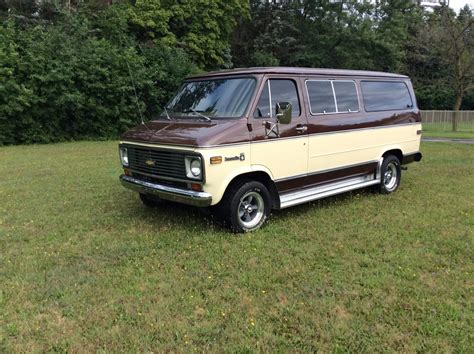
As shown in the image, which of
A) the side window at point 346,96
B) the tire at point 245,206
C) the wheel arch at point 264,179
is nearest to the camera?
the tire at point 245,206

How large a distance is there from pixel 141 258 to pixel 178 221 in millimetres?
1349

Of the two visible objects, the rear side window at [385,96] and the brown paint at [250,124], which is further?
the rear side window at [385,96]

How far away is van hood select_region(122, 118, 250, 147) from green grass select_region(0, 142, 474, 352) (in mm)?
1225

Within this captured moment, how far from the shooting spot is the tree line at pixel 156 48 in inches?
672

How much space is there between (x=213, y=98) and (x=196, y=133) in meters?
1.00

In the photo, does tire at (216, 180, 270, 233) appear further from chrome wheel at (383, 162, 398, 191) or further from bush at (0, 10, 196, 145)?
bush at (0, 10, 196, 145)

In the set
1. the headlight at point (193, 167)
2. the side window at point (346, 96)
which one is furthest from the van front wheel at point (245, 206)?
the side window at point (346, 96)

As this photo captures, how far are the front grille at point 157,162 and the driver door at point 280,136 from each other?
0.96 meters

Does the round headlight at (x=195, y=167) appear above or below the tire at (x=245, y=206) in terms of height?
above

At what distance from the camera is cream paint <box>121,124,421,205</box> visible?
212 inches

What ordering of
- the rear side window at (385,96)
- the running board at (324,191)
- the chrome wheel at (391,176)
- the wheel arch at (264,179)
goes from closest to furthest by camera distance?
the wheel arch at (264,179) → the running board at (324,191) → the rear side window at (385,96) → the chrome wheel at (391,176)

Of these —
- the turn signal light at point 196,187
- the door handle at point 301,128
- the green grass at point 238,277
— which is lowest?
the green grass at point 238,277

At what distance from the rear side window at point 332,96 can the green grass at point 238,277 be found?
5.18ft

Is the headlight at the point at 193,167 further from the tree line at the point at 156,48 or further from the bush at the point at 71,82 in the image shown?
the bush at the point at 71,82
